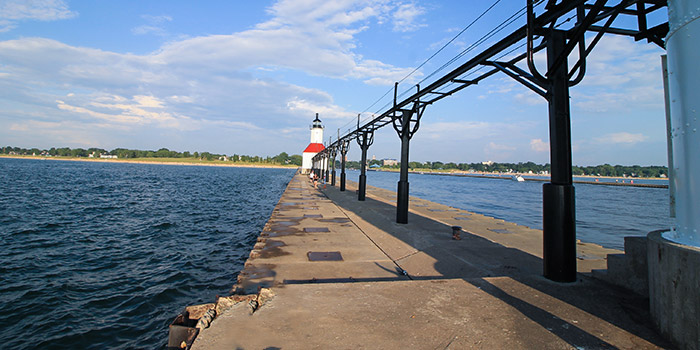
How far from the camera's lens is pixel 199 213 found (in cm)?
2289

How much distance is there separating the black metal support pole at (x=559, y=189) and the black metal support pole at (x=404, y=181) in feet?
25.5

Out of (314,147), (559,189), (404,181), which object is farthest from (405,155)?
(314,147)

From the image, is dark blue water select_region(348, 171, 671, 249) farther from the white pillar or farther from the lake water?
the white pillar

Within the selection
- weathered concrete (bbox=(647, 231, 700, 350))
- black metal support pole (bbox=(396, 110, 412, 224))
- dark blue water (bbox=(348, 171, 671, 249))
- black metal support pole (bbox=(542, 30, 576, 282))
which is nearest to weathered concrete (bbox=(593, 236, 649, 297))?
black metal support pole (bbox=(542, 30, 576, 282))

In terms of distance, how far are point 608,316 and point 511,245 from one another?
6.68 metres

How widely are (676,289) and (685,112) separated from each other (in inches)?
68.7

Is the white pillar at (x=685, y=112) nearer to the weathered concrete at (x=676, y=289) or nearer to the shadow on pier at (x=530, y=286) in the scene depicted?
the weathered concrete at (x=676, y=289)

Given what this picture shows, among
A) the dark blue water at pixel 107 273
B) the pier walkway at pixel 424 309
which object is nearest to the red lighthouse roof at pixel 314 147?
the dark blue water at pixel 107 273

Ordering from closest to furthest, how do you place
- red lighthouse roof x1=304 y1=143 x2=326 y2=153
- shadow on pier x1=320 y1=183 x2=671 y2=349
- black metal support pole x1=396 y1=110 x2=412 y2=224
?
1. shadow on pier x1=320 y1=183 x2=671 y2=349
2. black metal support pole x1=396 y1=110 x2=412 y2=224
3. red lighthouse roof x1=304 y1=143 x2=326 y2=153

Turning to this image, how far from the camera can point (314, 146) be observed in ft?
293

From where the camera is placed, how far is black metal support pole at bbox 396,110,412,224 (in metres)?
13.6

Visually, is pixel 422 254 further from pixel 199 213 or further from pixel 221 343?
pixel 199 213

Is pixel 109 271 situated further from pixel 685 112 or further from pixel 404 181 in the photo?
pixel 685 112

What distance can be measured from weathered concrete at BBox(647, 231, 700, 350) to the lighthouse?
84.5 meters
